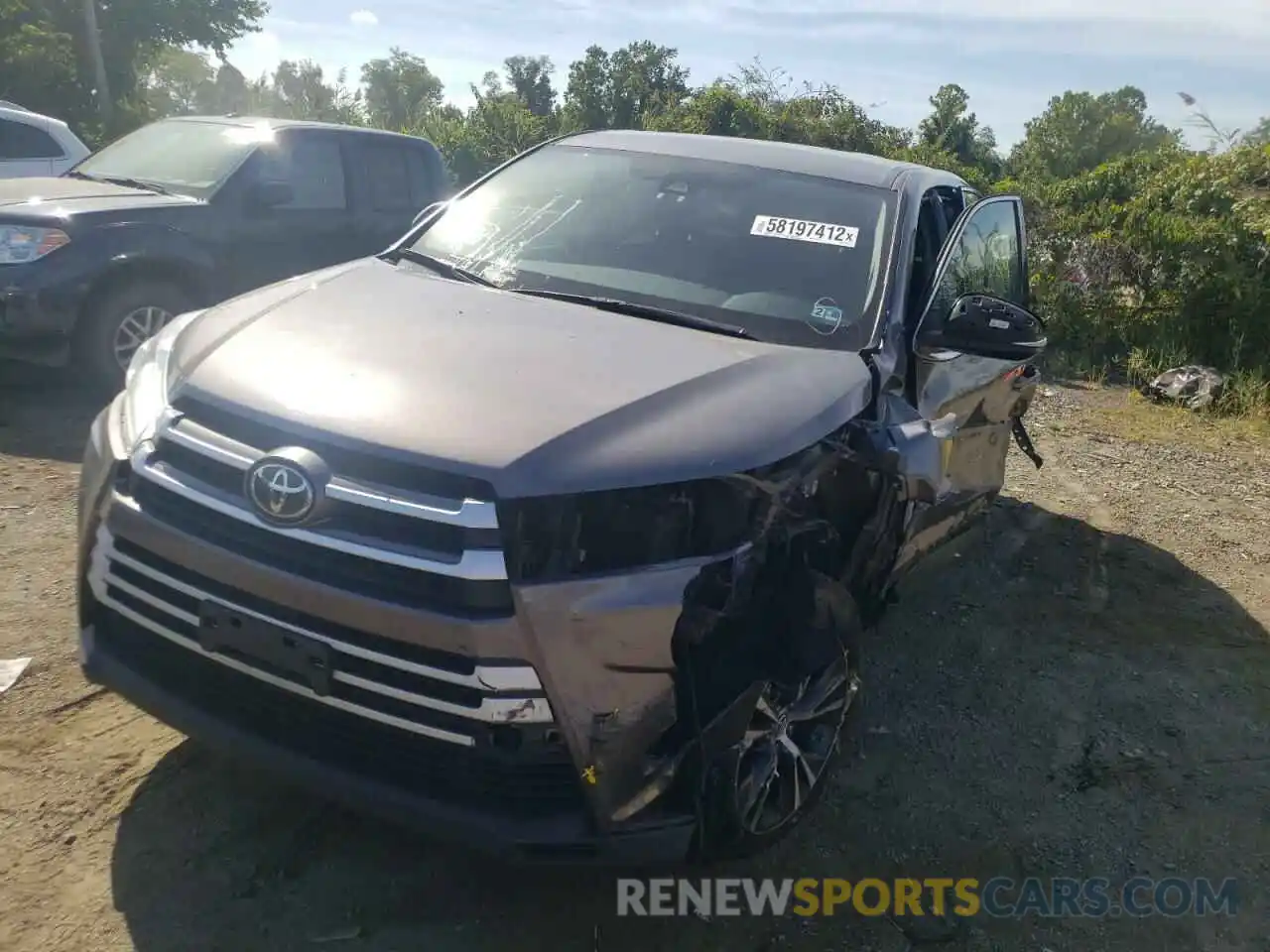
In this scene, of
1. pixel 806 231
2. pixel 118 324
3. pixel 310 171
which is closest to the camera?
pixel 806 231

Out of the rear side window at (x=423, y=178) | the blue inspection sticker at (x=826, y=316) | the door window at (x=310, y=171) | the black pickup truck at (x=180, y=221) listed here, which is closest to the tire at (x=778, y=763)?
the blue inspection sticker at (x=826, y=316)

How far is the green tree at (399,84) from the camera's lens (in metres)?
61.1

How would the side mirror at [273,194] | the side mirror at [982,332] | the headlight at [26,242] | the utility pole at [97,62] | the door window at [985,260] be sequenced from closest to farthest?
the side mirror at [982,332]
the door window at [985,260]
the headlight at [26,242]
the side mirror at [273,194]
the utility pole at [97,62]

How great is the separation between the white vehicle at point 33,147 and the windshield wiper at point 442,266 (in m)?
6.78

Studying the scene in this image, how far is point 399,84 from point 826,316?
67.4m

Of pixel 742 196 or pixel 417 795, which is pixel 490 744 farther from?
pixel 742 196

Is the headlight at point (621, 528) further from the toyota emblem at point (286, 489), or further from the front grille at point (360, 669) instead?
the toyota emblem at point (286, 489)

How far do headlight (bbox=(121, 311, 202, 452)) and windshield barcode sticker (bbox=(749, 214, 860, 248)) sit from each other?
1836mm

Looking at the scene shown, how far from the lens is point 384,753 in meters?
2.33

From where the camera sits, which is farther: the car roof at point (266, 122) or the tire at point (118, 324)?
the car roof at point (266, 122)

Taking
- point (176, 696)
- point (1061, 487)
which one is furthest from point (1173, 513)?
point (176, 696)

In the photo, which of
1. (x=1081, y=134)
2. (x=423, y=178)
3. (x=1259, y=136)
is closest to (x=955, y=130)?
(x=1081, y=134)

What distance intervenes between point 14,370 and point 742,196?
5172mm
